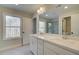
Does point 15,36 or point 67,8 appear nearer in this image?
point 67,8

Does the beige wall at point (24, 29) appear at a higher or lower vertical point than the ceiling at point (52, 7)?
lower

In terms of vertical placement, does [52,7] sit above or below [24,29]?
above

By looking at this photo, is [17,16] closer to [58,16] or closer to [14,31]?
[14,31]

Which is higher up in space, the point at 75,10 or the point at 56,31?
the point at 75,10

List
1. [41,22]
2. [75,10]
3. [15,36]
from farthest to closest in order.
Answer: [41,22] → [15,36] → [75,10]

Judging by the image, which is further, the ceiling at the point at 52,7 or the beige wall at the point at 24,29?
the beige wall at the point at 24,29

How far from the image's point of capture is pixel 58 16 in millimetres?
2084

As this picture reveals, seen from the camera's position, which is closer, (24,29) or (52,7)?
(52,7)

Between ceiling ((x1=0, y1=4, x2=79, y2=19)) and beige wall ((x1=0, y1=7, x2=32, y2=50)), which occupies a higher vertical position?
ceiling ((x1=0, y1=4, x2=79, y2=19))

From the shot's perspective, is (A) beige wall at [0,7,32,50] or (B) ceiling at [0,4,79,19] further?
(A) beige wall at [0,7,32,50]

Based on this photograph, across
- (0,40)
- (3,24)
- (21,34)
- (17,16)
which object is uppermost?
(17,16)

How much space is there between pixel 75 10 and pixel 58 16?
0.44m
